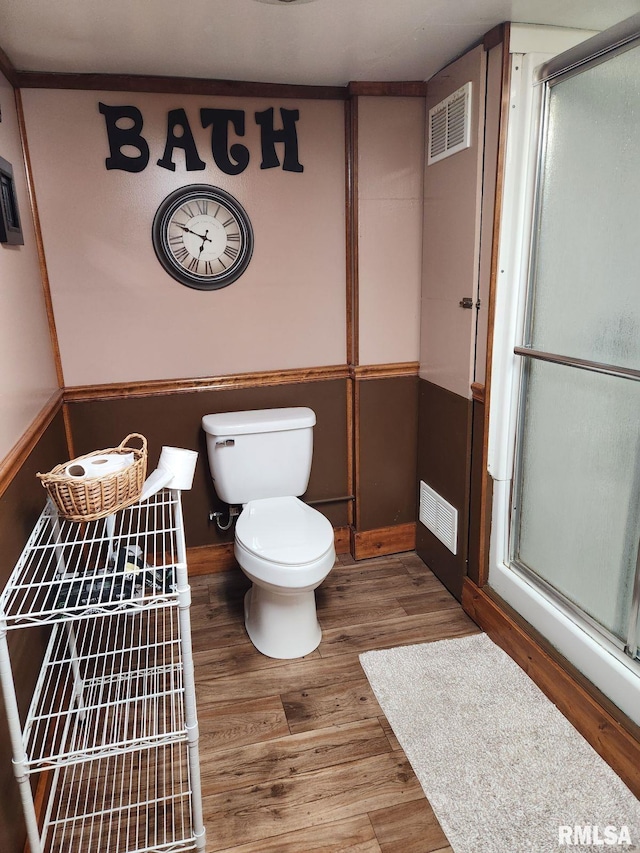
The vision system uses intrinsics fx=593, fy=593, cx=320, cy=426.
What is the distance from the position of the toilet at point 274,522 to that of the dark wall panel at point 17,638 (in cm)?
73

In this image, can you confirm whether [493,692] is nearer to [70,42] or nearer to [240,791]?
[240,791]

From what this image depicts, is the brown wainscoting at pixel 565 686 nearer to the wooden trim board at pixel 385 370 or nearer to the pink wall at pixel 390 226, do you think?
the wooden trim board at pixel 385 370

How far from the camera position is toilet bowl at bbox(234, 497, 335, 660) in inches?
81.4

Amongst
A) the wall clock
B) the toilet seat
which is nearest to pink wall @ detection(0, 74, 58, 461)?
the wall clock

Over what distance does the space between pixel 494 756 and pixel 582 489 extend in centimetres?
85

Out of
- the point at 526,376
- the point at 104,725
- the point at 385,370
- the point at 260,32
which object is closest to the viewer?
the point at 104,725

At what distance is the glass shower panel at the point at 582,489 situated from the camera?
1717 millimetres

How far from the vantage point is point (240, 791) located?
169 cm

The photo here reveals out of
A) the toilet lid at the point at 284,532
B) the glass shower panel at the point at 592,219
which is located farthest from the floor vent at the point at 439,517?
the glass shower panel at the point at 592,219

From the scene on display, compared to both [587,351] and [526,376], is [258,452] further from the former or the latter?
[587,351]

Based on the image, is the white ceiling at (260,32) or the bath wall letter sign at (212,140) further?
the bath wall letter sign at (212,140)

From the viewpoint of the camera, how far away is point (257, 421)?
2465 millimetres

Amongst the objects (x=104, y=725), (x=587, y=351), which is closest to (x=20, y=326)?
(x=104, y=725)

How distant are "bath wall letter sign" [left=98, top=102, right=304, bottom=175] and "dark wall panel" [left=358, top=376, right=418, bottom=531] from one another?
106cm
